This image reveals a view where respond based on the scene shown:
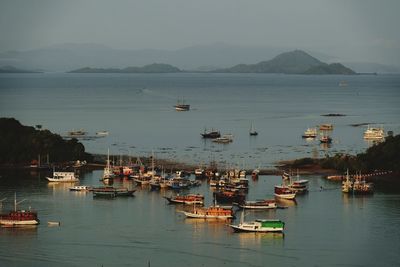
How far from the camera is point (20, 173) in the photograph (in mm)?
40938

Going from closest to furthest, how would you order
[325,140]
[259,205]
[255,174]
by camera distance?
[259,205], [255,174], [325,140]

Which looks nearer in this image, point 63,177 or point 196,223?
point 196,223

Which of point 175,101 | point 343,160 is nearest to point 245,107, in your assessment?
point 175,101

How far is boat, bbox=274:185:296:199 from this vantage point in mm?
35219

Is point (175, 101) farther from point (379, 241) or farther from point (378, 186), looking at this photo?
point (379, 241)

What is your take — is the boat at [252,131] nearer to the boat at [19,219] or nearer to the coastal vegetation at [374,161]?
the coastal vegetation at [374,161]

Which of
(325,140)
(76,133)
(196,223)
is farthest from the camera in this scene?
(76,133)

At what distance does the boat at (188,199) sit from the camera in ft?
110

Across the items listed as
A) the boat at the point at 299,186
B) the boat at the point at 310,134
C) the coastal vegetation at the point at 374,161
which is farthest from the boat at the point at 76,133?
the boat at the point at 299,186

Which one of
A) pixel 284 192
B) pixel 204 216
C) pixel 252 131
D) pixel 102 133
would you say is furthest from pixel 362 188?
pixel 102 133

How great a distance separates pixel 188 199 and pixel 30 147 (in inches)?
480

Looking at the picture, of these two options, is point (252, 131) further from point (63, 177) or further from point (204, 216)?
point (204, 216)

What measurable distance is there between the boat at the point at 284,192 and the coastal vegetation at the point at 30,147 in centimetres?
1215

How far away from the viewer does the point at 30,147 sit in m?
43.5
